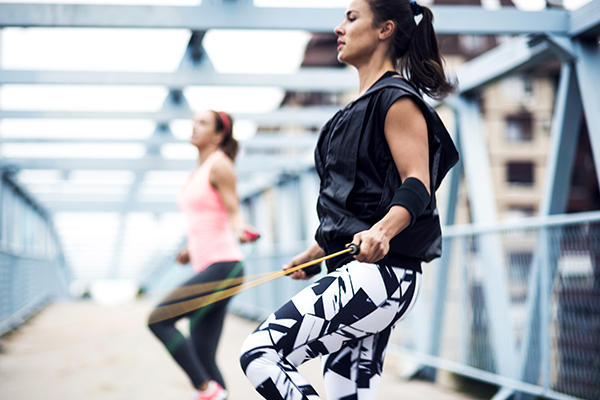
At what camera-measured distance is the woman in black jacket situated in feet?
5.04

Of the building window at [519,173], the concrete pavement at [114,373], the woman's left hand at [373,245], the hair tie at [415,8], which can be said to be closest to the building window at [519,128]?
the building window at [519,173]

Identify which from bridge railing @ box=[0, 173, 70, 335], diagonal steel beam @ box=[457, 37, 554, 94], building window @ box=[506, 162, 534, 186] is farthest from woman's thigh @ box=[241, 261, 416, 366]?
building window @ box=[506, 162, 534, 186]

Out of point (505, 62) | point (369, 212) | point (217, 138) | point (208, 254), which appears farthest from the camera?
point (505, 62)

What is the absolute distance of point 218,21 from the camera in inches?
154

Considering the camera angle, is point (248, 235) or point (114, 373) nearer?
point (248, 235)

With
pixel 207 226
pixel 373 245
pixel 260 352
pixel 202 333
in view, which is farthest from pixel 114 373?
pixel 373 245

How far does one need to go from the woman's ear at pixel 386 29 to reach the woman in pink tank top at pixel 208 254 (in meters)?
1.11

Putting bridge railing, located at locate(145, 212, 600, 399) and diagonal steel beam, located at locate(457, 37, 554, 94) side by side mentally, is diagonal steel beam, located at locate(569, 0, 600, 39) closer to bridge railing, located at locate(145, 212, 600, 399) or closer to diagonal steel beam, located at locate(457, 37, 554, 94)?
diagonal steel beam, located at locate(457, 37, 554, 94)

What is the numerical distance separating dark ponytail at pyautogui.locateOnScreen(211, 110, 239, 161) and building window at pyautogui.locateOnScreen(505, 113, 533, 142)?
33542 millimetres

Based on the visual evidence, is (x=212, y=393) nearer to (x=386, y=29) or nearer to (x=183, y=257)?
(x=183, y=257)

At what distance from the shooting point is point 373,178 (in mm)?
1680

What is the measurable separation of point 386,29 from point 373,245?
717mm

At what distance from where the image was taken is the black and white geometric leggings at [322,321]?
152 cm

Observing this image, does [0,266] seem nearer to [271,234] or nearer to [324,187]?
[324,187]
